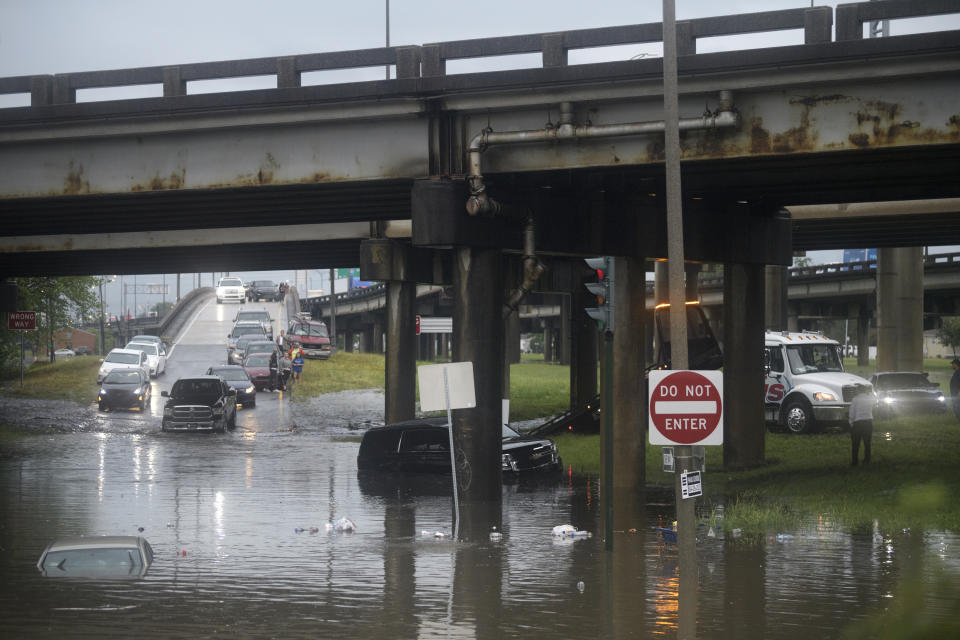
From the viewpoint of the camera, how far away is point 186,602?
12.0m

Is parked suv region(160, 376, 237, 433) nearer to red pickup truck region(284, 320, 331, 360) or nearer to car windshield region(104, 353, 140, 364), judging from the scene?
car windshield region(104, 353, 140, 364)

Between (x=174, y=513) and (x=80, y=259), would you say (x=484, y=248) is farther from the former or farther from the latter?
(x=80, y=259)

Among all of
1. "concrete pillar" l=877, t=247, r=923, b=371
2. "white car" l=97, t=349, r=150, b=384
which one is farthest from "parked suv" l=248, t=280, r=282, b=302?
"concrete pillar" l=877, t=247, r=923, b=371

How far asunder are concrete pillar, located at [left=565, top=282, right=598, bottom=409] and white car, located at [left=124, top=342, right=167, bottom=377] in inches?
994

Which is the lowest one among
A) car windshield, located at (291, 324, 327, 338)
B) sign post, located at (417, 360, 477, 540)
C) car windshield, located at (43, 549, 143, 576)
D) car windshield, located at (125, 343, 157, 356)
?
car windshield, located at (43, 549, 143, 576)

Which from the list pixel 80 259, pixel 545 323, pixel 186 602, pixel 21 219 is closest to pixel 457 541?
pixel 186 602

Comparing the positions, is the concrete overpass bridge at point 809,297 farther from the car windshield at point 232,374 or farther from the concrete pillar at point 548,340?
the car windshield at point 232,374

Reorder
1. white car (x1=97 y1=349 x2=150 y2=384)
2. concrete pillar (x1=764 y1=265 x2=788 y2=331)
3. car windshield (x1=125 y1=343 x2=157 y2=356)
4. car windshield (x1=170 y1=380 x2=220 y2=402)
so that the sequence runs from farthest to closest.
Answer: car windshield (x1=125 y1=343 x2=157 y2=356) < white car (x1=97 y1=349 x2=150 y2=384) < concrete pillar (x1=764 y1=265 x2=788 y2=331) < car windshield (x1=170 y1=380 x2=220 y2=402)

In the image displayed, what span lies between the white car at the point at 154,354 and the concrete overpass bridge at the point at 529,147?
31.6m

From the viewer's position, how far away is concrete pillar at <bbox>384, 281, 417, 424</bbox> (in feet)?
116

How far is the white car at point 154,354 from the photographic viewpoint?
57062mm

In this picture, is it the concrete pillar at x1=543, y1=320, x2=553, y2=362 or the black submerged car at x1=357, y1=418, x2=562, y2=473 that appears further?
the concrete pillar at x1=543, y1=320, x2=553, y2=362

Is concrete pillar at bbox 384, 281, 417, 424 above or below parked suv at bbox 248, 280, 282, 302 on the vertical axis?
Answer: below

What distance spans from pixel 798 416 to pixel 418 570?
2051cm
